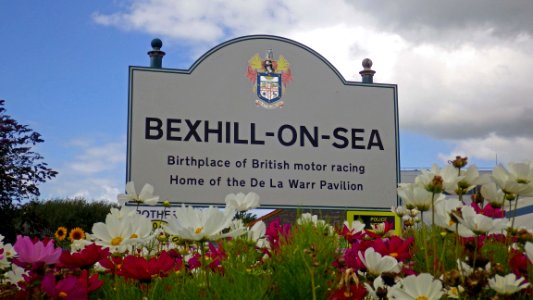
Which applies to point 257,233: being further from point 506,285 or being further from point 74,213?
point 74,213

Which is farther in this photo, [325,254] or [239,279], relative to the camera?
[325,254]

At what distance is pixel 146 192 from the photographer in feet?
8.57

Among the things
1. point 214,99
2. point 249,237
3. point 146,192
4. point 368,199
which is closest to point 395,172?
point 368,199

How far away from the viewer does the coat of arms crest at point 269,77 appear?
752 centimetres

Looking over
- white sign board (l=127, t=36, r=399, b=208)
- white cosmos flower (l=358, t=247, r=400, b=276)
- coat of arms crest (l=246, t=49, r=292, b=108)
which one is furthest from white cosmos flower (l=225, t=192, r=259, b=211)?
coat of arms crest (l=246, t=49, r=292, b=108)

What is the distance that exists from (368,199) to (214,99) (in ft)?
7.46

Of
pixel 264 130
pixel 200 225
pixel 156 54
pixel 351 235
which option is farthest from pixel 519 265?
pixel 156 54

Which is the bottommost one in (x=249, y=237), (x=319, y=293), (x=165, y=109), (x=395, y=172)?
(x=319, y=293)

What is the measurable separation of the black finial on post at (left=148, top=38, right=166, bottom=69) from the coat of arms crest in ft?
3.54

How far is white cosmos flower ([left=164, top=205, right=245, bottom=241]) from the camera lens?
4.96 ft

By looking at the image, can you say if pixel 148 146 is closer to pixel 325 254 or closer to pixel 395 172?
pixel 395 172

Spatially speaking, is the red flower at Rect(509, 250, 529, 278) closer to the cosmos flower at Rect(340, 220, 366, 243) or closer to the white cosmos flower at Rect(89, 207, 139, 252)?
the cosmos flower at Rect(340, 220, 366, 243)

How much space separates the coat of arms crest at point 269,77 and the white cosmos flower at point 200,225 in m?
5.92

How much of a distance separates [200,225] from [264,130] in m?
A: 5.85
